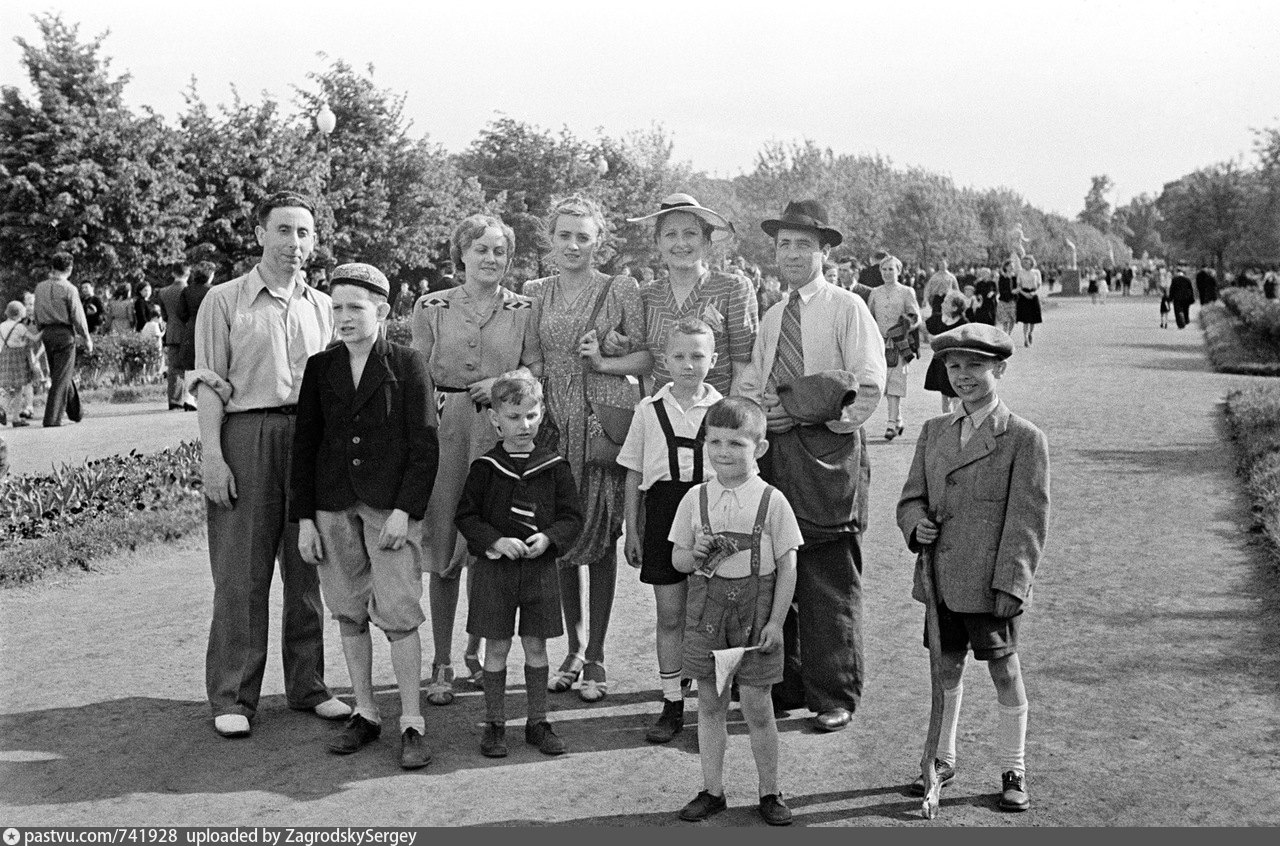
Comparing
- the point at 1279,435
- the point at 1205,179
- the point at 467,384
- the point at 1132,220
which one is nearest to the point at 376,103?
the point at 1279,435

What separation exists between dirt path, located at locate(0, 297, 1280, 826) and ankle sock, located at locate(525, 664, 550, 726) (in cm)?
15

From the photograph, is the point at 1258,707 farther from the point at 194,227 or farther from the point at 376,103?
the point at 376,103

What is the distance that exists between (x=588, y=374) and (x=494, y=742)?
1.68 metres

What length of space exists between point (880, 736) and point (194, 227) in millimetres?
25956

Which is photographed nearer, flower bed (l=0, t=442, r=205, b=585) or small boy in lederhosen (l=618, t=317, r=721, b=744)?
small boy in lederhosen (l=618, t=317, r=721, b=744)

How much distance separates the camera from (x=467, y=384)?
19.8 feet

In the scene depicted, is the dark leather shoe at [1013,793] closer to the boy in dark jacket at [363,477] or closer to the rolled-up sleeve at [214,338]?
the boy in dark jacket at [363,477]

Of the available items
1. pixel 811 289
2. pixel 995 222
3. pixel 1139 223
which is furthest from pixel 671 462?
pixel 1139 223

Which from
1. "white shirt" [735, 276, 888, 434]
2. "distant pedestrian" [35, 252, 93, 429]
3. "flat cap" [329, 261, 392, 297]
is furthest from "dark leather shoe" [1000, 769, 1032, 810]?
"distant pedestrian" [35, 252, 93, 429]

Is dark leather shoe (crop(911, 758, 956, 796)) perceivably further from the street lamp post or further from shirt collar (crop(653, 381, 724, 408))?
the street lamp post

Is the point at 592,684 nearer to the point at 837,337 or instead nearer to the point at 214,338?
the point at 837,337

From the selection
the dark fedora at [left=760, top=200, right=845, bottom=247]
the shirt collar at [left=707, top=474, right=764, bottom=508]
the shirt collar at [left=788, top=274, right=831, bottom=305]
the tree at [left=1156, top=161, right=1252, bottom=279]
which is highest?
the tree at [left=1156, top=161, right=1252, bottom=279]

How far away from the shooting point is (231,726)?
5.42m

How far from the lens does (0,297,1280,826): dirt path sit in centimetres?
466
